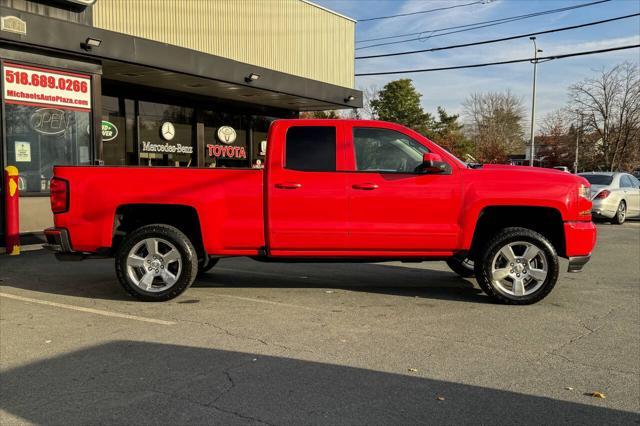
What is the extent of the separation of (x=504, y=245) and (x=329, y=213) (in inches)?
77.4

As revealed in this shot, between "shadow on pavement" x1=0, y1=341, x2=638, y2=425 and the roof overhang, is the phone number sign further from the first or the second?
"shadow on pavement" x1=0, y1=341, x2=638, y2=425

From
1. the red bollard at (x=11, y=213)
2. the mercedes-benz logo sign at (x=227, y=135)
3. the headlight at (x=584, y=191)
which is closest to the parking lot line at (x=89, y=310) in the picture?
the red bollard at (x=11, y=213)

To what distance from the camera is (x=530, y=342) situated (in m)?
4.81

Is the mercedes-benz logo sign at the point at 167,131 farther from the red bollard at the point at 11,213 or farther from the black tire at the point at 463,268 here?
the black tire at the point at 463,268

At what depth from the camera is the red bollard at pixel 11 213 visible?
9.46 m

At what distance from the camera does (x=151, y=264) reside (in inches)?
243

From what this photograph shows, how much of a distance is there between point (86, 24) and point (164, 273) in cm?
755

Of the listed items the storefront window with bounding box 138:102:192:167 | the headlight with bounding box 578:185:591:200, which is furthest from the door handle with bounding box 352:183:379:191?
the storefront window with bounding box 138:102:192:167

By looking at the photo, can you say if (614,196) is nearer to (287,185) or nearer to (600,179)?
(600,179)

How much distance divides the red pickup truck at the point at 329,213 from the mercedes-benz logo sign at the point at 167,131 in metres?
9.45

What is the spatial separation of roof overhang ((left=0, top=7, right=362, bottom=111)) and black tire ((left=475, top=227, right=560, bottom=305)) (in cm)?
904

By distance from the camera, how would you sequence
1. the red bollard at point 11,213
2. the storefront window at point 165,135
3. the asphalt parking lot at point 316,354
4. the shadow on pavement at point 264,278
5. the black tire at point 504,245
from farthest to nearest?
1. the storefront window at point 165,135
2. the red bollard at point 11,213
3. the shadow on pavement at point 264,278
4. the black tire at point 504,245
5. the asphalt parking lot at point 316,354

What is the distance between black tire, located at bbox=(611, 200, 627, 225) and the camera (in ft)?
51.8

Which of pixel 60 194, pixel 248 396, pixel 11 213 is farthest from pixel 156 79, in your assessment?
pixel 248 396
